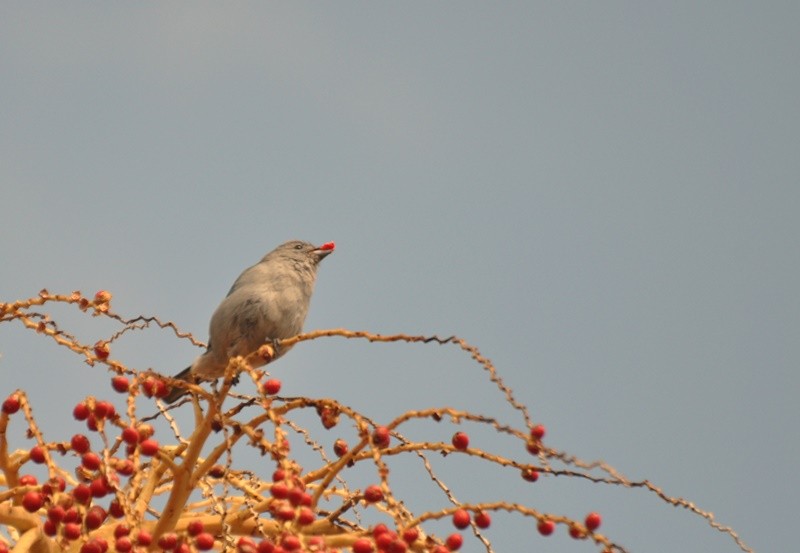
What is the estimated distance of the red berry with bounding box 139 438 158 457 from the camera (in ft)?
10.8

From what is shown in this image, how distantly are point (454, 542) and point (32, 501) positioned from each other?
1.42m

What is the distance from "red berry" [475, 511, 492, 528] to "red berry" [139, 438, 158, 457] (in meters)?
1.12

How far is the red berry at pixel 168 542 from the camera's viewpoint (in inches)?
123

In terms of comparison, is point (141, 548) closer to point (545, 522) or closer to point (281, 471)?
point (281, 471)

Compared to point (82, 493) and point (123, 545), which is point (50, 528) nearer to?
point (82, 493)

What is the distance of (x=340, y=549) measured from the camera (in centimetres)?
332

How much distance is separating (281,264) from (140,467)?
2461 millimetres

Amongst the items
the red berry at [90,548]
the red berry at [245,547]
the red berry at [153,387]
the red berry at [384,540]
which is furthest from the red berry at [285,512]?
the red berry at [153,387]

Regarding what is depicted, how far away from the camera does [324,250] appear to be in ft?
19.7

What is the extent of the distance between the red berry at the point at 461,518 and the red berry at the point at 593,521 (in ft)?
1.22

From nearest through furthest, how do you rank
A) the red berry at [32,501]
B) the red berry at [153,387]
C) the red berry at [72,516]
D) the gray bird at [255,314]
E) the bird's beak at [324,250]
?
the red berry at [72,516], the red berry at [32,501], the red berry at [153,387], the gray bird at [255,314], the bird's beak at [324,250]

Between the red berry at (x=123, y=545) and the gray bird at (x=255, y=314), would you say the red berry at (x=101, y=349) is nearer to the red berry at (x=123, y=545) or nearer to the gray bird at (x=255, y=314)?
the red berry at (x=123, y=545)

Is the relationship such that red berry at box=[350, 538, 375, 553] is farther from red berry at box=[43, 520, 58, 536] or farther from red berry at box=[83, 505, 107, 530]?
red berry at box=[43, 520, 58, 536]

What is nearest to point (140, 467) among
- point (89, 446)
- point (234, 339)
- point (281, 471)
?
point (89, 446)
